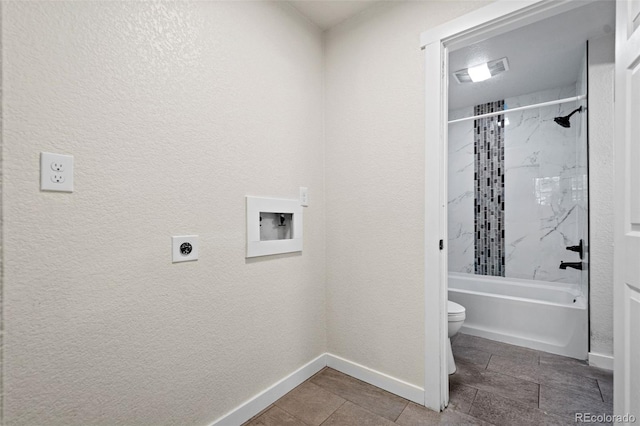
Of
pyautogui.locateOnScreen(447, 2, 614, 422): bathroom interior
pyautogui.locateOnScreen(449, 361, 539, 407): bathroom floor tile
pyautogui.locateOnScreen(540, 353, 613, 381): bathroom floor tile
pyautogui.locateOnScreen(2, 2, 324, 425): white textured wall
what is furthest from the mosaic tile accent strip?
pyautogui.locateOnScreen(2, 2, 324, 425): white textured wall

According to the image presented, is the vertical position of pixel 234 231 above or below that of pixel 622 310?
above

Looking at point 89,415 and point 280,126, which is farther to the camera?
point 280,126

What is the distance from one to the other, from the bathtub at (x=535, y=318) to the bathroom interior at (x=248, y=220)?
2cm

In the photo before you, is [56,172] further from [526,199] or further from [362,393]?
[526,199]

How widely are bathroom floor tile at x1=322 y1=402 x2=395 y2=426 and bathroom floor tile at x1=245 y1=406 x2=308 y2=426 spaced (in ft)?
0.54

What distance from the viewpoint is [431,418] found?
5.10 ft

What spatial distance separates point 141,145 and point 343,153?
1.23m

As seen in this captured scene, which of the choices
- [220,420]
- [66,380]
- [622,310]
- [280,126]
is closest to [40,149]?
[66,380]

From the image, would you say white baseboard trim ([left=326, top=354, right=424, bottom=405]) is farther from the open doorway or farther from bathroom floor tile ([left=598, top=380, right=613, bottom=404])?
bathroom floor tile ([left=598, top=380, right=613, bottom=404])

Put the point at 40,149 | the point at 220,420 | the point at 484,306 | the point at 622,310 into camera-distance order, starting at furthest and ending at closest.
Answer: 1. the point at 484,306
2. the point at 220,420
3. the point at 622,310
4. the point at 40,149

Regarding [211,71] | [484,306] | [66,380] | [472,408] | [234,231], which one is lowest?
[472,408]

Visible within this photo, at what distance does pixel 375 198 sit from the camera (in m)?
1.87

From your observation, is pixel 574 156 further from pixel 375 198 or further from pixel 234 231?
pixel 234 231

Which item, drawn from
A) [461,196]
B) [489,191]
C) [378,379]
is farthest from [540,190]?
[378,379]
